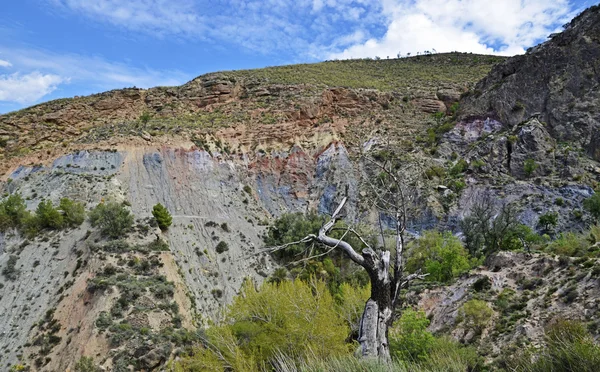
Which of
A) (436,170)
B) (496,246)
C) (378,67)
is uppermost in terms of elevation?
(378,67)

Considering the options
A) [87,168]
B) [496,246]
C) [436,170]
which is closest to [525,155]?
[436,170]

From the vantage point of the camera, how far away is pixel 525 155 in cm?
3478

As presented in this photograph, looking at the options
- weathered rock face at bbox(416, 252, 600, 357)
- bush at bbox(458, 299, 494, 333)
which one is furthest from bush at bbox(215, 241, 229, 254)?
bush at bbox(458, 299, 494, 333)

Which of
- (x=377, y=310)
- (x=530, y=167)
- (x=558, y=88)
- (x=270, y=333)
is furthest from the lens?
(x=558, y=88)

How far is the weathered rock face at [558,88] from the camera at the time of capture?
35.4m

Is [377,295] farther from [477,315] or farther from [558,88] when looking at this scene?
[558,88]

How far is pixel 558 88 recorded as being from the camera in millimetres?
37656

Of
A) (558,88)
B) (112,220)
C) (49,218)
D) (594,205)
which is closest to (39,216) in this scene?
(49,218)

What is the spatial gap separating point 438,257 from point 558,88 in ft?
79.3

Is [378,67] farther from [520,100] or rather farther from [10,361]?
[10,361]

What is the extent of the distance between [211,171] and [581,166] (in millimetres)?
32331

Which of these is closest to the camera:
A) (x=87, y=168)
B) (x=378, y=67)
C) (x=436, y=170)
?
(x=87, y=168)

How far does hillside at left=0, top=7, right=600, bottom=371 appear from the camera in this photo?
57.5 feet

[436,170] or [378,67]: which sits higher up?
[378,67]
